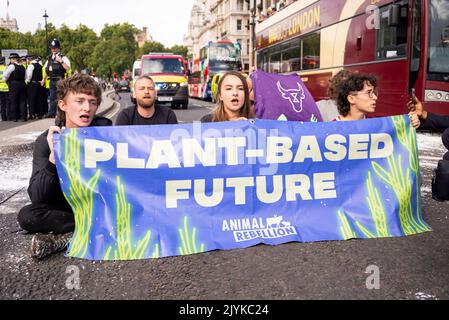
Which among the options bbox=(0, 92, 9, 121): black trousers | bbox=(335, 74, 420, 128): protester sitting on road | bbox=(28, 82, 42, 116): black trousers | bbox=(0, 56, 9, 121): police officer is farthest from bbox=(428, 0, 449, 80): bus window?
bbox=(0, 92, 9, 121): black trousers

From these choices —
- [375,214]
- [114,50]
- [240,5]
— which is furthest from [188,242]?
[114,50]

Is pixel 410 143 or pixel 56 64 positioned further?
pixel 56 64

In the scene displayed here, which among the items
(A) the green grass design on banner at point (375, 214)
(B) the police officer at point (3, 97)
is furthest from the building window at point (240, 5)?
(A) the green grass design on banner at point (375, 214)

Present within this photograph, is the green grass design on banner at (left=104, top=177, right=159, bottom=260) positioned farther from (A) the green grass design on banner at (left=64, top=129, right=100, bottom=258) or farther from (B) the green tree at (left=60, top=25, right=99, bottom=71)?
(B) the green tree at (left=60, top=25, right=99, bottom=71)

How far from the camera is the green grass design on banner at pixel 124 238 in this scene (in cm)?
324

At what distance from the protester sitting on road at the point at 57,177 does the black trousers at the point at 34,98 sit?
12.1 m

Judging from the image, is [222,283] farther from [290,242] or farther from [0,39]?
[0,39]

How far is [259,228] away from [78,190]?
1.34 m

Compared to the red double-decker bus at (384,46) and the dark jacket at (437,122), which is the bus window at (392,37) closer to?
the red double-decker bus at (384,46)

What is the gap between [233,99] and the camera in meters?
4.34

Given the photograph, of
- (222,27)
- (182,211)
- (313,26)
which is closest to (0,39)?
(222,27)

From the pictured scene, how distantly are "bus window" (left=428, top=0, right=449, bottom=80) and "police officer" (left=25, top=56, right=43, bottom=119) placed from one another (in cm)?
1106

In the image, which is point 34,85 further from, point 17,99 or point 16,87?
point 17,99
